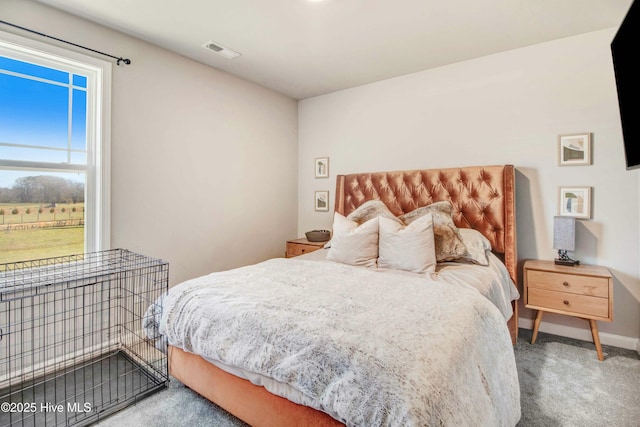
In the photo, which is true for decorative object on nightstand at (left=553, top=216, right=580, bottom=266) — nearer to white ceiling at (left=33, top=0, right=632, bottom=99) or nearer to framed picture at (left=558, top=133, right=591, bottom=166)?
framed picture at (left=558, top=133, right=591, bottom=166)

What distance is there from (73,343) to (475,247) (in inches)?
127

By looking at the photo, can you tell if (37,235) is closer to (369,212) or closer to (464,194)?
(369,212)

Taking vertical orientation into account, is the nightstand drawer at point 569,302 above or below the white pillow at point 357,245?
below

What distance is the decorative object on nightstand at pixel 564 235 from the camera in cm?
238

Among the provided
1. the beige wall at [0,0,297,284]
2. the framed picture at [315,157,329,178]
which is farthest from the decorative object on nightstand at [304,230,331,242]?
the framed picture at [315,157,329,178]

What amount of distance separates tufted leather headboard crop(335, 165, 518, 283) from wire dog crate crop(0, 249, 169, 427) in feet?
7.59

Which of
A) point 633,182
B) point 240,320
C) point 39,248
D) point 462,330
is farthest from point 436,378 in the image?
point 39,248

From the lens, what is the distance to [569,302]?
2273 mm

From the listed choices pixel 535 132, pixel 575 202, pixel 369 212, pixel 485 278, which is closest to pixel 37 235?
pixel 369 212

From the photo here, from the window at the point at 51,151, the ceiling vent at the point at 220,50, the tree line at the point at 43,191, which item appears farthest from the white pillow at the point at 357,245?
the tree line at the point at 43,191

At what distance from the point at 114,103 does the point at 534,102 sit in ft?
12.0

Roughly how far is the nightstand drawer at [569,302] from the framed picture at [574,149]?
112cm

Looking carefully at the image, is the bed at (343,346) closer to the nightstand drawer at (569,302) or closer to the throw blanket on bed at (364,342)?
the throw blanket on bed at (364,342)

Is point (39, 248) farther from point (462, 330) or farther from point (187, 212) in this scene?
point (462, 330)
